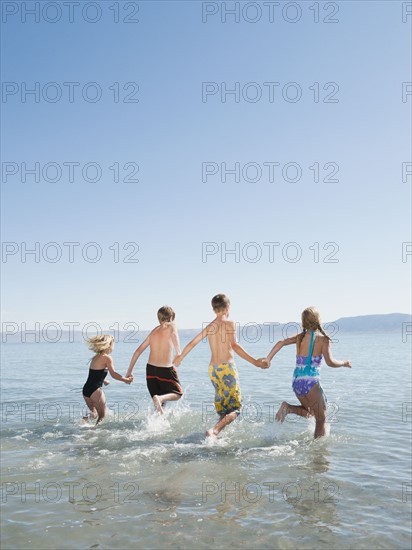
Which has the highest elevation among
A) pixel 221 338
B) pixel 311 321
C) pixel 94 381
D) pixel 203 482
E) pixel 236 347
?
pixel 311 321

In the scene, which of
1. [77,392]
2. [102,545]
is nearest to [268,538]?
[102,545]

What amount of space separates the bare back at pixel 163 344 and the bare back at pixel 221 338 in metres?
1.42

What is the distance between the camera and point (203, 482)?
6.34 metres

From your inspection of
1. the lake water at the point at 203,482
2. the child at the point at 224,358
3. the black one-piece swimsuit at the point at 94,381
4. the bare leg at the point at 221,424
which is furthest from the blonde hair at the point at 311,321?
the black one-piece swimsuit at the point at 94,381

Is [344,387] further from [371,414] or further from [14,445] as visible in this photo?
[14,445]

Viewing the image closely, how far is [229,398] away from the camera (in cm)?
846

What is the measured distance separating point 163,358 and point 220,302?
229 centimetres

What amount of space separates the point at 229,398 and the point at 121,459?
214 cm

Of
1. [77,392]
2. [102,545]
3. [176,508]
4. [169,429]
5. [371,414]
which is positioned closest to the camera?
[102,545]

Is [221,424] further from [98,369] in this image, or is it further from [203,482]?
[98,369]

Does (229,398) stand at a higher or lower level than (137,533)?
higher

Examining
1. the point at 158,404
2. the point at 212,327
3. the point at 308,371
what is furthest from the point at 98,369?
the point at 308,371

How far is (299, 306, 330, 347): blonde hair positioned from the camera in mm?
7797

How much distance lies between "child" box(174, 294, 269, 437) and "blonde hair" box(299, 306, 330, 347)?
993 mm
